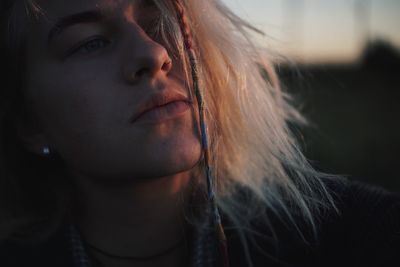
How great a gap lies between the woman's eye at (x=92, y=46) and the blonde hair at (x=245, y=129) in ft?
0.90

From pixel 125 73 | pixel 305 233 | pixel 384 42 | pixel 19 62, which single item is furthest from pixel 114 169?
pixel 384 42

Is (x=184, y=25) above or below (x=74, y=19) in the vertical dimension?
below

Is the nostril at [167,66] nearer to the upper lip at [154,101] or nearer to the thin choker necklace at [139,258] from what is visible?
the upper lip at [154,101]

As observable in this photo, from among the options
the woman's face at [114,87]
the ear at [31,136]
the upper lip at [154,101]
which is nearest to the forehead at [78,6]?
the woman's face at [114,87]

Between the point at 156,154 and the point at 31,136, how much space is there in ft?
2.48

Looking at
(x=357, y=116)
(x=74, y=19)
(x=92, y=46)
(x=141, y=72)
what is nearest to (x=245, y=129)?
(x=141, y=72)

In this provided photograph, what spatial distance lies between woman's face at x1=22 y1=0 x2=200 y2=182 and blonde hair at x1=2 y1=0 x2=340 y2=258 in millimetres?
216

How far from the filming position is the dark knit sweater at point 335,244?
207 centimetres

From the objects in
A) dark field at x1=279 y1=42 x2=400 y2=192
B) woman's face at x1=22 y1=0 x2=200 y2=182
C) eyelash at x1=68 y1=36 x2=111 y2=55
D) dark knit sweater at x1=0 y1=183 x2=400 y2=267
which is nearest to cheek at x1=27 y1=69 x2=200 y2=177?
woman's face at x1=22 y1=0 x2=200 y2=182

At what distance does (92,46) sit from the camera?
2.07m

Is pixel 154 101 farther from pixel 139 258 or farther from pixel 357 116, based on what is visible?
pixel 357 116

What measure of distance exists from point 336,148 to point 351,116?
3.34 m

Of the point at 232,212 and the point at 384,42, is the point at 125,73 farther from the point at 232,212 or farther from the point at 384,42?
the point at 384,42

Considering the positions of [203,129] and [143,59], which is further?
[203,129]
